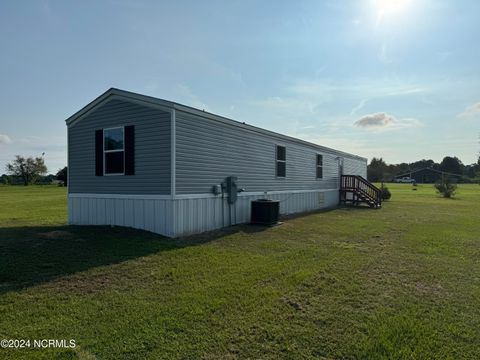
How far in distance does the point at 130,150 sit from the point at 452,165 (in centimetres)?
9561

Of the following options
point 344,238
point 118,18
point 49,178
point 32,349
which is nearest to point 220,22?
point 118,18

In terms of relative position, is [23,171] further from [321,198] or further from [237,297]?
[237,297]

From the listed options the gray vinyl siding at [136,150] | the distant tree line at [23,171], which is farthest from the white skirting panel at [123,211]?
the distant tree line at [23,171]

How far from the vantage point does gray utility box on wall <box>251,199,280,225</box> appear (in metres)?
10.3

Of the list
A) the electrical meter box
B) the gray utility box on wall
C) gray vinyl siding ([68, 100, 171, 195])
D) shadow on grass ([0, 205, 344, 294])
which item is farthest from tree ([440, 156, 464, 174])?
gray vinyl siding ([68, 100, 171, 195])

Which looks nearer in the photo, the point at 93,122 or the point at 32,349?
the point at 32,349

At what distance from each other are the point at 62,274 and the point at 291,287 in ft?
11.3

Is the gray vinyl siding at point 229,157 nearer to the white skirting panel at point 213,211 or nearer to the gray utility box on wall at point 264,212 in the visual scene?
the white skirting panel at point 213,211

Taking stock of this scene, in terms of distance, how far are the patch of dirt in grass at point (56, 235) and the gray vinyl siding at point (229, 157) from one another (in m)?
2.70

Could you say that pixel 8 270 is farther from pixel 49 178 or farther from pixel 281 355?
pixel 49 178

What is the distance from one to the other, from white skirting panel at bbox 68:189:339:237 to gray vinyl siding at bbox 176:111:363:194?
382mm

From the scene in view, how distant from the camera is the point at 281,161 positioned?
13141mm

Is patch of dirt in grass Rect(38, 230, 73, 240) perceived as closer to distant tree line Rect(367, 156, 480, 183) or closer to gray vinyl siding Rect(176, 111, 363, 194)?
gray vinyl siding Rect(176, 111, 363, 194)

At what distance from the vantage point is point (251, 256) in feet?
20.8
